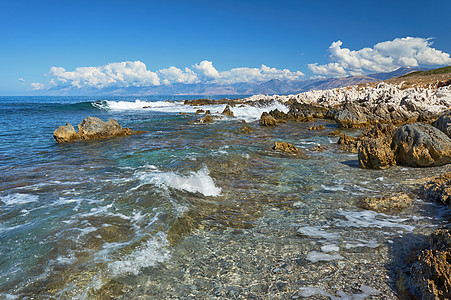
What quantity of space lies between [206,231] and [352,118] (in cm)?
2132

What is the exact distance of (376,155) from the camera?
9.05 metres

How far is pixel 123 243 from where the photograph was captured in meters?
4.65

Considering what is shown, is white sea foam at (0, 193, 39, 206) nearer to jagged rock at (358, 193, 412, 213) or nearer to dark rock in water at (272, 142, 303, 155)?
jagged rock at (358, 193, 412, 213)

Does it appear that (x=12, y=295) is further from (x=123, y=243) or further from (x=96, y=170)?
(x=96, y=170)

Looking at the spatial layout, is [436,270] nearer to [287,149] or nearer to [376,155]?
[376,155]

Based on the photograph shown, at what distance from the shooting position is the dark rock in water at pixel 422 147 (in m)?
8.72

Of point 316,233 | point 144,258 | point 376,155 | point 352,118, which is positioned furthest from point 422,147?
point 352,118


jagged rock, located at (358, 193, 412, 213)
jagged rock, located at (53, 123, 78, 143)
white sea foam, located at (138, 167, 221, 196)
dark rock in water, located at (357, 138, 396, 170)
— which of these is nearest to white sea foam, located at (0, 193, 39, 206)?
white sea foam, located at (138, 167, 221, 196)

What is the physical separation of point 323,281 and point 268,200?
10.4 feet

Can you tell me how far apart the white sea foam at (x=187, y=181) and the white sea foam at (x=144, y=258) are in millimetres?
2710

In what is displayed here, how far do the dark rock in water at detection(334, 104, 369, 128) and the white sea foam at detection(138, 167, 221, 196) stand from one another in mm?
18044

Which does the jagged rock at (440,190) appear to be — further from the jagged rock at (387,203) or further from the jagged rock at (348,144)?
the jagged rock at (348,144)

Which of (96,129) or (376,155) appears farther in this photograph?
(96,129)

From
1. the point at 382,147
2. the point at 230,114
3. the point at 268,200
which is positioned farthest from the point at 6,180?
the point at 230,114
